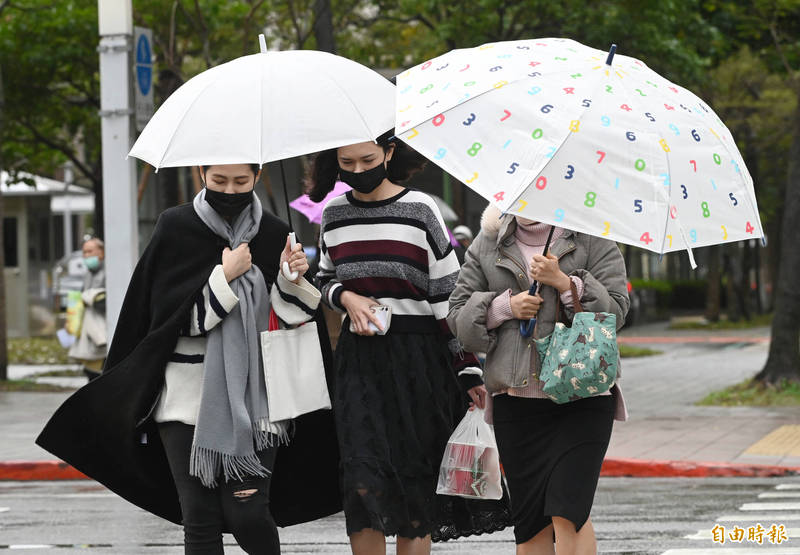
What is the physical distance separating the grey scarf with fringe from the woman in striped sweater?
1.07ft

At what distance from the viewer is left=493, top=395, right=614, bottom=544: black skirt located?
15.2 feet

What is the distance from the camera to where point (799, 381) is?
15266 mm

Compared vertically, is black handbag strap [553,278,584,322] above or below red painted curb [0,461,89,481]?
above

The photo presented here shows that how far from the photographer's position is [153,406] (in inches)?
188

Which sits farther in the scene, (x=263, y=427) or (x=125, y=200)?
(x=125, y=200)

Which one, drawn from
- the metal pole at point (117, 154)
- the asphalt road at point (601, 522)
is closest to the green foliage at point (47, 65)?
the metal pole at point (117, 154)

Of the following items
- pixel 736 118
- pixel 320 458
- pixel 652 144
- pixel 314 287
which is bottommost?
pixel 320 458

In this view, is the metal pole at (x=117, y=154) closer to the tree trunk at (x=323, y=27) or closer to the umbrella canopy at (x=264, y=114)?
the tree trunk at (x=323, y=27)

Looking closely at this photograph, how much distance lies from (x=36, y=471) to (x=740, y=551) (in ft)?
19.8

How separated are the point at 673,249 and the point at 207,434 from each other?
1746mm

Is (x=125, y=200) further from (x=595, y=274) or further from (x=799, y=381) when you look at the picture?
(x=799, y=381)

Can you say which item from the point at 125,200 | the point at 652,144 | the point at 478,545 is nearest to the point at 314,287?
the point at 652,144

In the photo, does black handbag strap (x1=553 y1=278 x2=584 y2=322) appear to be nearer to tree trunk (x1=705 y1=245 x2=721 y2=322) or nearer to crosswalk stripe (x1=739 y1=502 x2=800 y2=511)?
crosswalk stripe (x1=739 y1=502 x2=800 y2=511)

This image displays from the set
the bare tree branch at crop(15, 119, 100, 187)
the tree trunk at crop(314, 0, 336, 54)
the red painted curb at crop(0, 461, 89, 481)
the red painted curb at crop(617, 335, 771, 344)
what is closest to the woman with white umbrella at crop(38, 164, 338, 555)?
the red painted curb at crop(0, 461, 89, 481)
